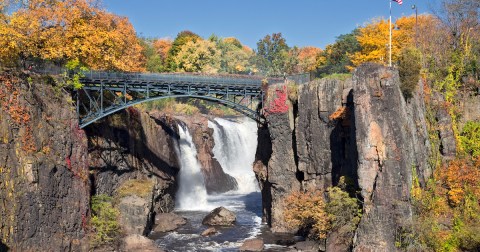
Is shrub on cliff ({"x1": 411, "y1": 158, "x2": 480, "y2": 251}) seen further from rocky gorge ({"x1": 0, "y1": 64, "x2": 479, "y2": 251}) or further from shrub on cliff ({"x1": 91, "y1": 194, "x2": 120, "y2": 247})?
shrub on cliff ({"x1": 91, "y1": 194, "x2": 120, "y2": 247})

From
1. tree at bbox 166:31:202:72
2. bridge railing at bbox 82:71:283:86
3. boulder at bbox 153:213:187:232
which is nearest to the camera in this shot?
bridge railing at bbox 82:71:283:86

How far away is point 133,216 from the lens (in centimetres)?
4019

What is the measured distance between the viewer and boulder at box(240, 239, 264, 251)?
36625 millimetres

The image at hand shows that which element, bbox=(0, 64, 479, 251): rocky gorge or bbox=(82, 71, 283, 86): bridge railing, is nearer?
bbox=(0, 64, 479, 251): rocky gorge

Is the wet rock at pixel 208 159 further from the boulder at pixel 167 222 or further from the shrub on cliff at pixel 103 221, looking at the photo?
the shrub on cliff at pixel 103 221

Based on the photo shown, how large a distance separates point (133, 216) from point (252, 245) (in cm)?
1028

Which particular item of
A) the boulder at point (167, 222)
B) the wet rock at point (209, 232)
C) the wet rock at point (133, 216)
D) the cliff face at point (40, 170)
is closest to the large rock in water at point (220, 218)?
the boulder at point (167, 222)

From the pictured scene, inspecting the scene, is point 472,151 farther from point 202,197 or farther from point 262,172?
Answer: point 202,197

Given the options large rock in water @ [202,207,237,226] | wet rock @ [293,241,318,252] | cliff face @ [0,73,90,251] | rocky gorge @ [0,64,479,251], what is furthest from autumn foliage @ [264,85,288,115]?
cliff face @ [0,73,90,251]

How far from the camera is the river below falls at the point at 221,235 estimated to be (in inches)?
1505

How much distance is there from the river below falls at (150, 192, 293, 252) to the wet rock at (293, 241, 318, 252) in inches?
38.7

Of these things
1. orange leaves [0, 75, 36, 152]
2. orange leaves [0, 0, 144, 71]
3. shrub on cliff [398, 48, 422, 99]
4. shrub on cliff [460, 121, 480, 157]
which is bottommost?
shrub on cliff [460, 121, 480, 157]

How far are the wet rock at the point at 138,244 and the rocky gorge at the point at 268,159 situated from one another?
0.46 m

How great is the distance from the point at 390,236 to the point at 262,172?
16923 mm
